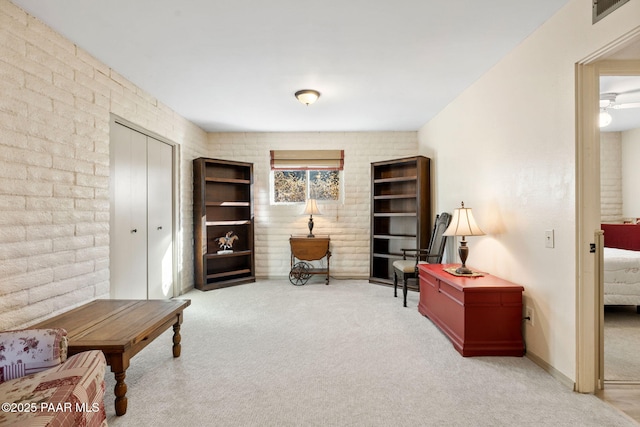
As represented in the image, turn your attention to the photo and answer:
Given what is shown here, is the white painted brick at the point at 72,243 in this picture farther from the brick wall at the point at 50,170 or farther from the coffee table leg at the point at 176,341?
the coffee table leg at the point at 176,341

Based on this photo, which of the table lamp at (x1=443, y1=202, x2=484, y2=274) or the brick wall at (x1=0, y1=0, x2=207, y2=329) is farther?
the table lamp at (x1=443, y1=202, x2=484, y2=274)

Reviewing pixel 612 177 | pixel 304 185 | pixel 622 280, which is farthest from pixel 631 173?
pixel 304 185

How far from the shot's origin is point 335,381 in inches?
77.3

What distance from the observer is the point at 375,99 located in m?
3.61

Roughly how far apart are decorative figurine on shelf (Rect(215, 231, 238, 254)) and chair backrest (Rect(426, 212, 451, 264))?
2.73m

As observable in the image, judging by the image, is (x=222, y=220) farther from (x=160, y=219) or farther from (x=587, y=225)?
(x=587, y=225)

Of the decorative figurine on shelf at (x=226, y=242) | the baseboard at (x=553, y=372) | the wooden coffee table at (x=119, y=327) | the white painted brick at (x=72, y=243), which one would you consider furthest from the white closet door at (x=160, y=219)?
the baseboard at (x=553, y=372)

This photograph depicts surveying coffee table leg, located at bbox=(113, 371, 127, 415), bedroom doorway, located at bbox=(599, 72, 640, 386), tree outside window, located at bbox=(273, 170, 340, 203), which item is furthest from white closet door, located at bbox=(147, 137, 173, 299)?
bedroom doorway, located at bbox=(599, 72, 640, 386)

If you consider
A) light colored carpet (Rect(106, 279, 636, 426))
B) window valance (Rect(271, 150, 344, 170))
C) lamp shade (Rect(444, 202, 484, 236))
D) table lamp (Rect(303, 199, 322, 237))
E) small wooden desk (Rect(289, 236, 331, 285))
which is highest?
window valance (Rect(271, 150, 344, 170))

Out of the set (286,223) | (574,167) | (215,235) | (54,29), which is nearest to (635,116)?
(574,167)

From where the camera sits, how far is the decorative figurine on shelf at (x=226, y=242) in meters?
4.61

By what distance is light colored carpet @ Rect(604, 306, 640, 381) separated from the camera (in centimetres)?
203

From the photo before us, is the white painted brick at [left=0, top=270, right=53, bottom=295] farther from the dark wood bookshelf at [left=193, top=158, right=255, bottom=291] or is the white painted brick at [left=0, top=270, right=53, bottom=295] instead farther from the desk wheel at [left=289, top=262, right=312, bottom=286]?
the desk wheel at [left=289, top=262, right=312, bottom=286]

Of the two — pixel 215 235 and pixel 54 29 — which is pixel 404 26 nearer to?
→ pixel 54 29
